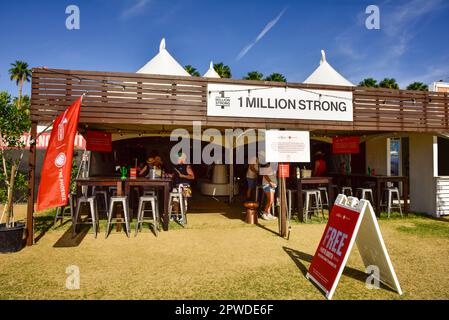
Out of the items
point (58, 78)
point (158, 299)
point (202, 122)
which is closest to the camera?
point (158, 299)

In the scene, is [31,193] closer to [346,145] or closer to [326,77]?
[346,145]

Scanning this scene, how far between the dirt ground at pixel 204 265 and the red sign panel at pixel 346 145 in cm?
314

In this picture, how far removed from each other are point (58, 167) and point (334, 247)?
13.8 feet

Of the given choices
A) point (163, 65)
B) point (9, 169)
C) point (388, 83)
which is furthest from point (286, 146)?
point (388, 83)

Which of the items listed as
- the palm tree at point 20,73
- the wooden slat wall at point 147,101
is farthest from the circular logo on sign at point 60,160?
the palm tree at point 20,73

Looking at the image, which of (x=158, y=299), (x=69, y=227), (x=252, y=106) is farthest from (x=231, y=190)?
(x=158, y=299)

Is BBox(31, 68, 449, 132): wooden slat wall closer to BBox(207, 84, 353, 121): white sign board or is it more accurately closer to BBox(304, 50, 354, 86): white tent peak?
BBox(207, 84, 353, 121): white sign board

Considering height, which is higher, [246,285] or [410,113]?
[410,113]

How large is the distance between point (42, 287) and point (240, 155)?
1037 cm

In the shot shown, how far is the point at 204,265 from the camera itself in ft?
13.9

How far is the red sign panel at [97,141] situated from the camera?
8.27m

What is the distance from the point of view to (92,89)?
579cm
